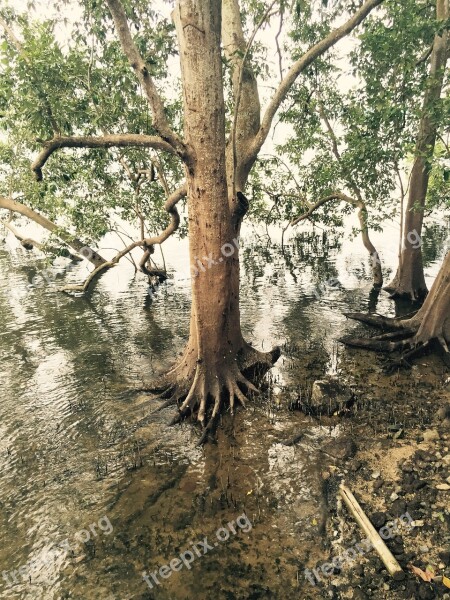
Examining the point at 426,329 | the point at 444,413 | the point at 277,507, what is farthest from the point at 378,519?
the point at 426,329

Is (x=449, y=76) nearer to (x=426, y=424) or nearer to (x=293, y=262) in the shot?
(x=426, y=424)

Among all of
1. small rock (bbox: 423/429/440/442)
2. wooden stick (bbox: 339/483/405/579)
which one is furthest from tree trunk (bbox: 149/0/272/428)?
small rock (bbox: 423/429/440/442)

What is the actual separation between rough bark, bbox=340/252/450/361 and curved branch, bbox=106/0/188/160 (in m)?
7.48

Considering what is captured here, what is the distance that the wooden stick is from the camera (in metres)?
4.32

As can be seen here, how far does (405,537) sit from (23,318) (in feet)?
52.8

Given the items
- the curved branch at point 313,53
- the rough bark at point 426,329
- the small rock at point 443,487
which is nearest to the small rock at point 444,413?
the small rock at point 443,487

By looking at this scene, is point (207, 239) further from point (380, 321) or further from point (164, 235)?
point (380, 321)

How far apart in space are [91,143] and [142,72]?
155 cm

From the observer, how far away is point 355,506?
5242mm

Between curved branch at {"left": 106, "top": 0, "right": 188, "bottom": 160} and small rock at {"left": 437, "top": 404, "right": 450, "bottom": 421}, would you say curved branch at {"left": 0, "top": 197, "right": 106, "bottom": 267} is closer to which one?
curved branch at {"left": 106, "top": 0, "right": 188, "bottom": 160}

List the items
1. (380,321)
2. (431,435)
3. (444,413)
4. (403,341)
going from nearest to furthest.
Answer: (431,435), (444,413), (403,341), (380,321)

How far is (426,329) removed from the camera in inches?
400

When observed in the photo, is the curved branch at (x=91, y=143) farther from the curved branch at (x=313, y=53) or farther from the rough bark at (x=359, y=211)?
the rough bark at (x=359, y=211)

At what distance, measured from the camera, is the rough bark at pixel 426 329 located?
9.71 metres
